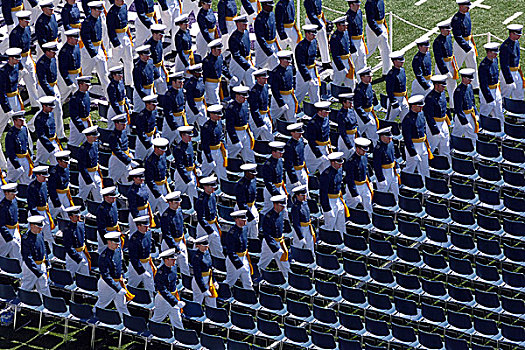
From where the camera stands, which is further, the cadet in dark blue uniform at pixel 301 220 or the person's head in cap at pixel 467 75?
the person's head in cap at pixel 467 75

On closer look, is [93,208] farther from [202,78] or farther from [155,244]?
[202,78]

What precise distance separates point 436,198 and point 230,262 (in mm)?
5158

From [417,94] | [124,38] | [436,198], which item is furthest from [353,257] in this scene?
[124,38]

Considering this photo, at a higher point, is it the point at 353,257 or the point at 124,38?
the point at 124,38

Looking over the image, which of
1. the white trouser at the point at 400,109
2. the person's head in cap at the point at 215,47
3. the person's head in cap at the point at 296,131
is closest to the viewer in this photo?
the person's head in cap at the point at 296,131

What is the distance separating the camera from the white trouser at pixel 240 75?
35031 mm

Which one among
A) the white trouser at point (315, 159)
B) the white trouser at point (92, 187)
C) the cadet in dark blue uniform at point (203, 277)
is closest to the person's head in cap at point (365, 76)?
the white trouser at point (315, 159)

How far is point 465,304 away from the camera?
28.6 metres

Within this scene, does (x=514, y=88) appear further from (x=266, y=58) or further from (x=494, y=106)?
Answer: (x=266, y=58)

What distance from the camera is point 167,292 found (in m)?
28.8

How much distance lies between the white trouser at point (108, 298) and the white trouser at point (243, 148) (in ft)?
16.6

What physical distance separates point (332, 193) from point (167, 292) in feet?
13.5

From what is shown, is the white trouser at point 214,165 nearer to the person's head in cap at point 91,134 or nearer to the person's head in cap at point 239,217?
the person's head in cap at point 91,134

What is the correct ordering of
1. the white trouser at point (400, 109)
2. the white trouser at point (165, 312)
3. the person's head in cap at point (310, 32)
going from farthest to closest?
the person's head in cap at point (310, 32), the white trouser at point (400, 109), the white trouser at point (165, 312)
